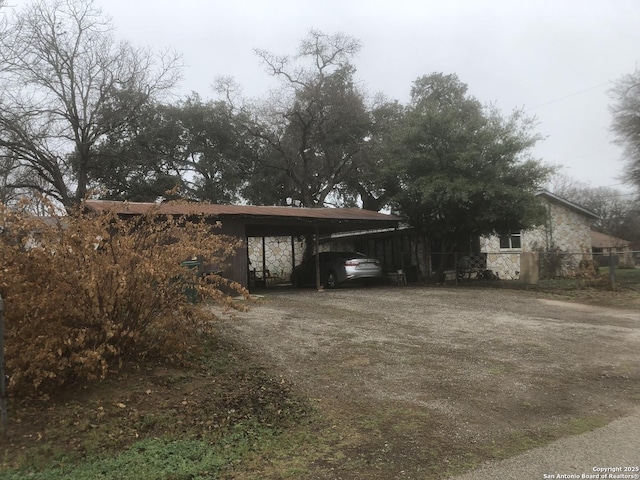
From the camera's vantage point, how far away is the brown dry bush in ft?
16.0

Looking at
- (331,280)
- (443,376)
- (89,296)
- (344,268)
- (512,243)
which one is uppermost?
(512,243)

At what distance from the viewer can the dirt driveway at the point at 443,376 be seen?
425cm

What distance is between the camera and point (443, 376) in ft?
20.3

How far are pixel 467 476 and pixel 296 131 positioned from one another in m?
27.3

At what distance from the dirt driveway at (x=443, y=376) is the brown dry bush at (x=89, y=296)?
152 cm

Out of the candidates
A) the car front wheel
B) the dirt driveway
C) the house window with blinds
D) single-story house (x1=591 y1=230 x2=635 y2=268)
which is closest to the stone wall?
the house window with blinds

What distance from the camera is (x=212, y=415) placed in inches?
187

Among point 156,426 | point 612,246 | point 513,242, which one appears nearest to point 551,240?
point 513,242

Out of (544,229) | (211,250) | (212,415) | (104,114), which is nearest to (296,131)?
(104,114)

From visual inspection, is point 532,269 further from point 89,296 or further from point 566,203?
point 89,296

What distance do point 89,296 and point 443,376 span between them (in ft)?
13.6

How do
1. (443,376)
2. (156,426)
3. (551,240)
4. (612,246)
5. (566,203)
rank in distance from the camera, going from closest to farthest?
1. (156,426)
2. (443,376)
3. (551,240)
4. (566,203)
5. (612,246)

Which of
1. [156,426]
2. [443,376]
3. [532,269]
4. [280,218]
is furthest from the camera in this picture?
[532,269]

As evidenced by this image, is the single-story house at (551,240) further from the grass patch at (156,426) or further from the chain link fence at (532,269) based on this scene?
the grass patch at (156,426)
